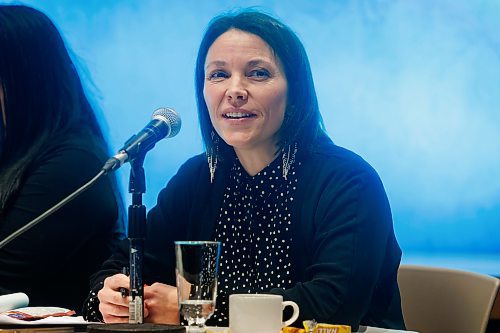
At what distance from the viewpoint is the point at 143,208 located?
143 centimetres

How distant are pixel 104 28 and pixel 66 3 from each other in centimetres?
20

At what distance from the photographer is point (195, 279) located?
133 cm

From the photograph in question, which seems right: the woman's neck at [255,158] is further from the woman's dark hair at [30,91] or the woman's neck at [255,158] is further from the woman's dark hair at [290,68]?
the woman's dark hair at [30,91]

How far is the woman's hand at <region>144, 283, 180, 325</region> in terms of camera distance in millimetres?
1665

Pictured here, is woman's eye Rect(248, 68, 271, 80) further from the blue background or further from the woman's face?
the blue background

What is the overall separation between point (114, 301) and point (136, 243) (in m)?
0.29

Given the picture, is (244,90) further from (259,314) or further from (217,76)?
(259,314)

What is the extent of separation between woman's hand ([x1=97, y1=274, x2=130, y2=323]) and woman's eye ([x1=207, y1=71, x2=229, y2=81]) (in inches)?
22.9

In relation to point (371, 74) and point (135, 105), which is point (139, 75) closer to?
point (135, 105)

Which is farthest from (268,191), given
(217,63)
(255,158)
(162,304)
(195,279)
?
(195,279)

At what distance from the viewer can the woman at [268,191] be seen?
186 centimetres

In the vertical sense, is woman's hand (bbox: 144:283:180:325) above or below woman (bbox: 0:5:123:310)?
below

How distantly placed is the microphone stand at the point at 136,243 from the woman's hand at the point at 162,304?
0.24 meters

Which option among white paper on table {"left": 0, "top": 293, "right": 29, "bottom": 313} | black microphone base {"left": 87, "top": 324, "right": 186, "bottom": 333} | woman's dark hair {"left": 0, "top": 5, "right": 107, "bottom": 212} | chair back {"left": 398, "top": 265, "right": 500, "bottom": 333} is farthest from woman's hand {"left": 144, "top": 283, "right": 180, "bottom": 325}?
woman's dark hair {"left": 0, "top": 5, "right": 107, "bottom": 212}
